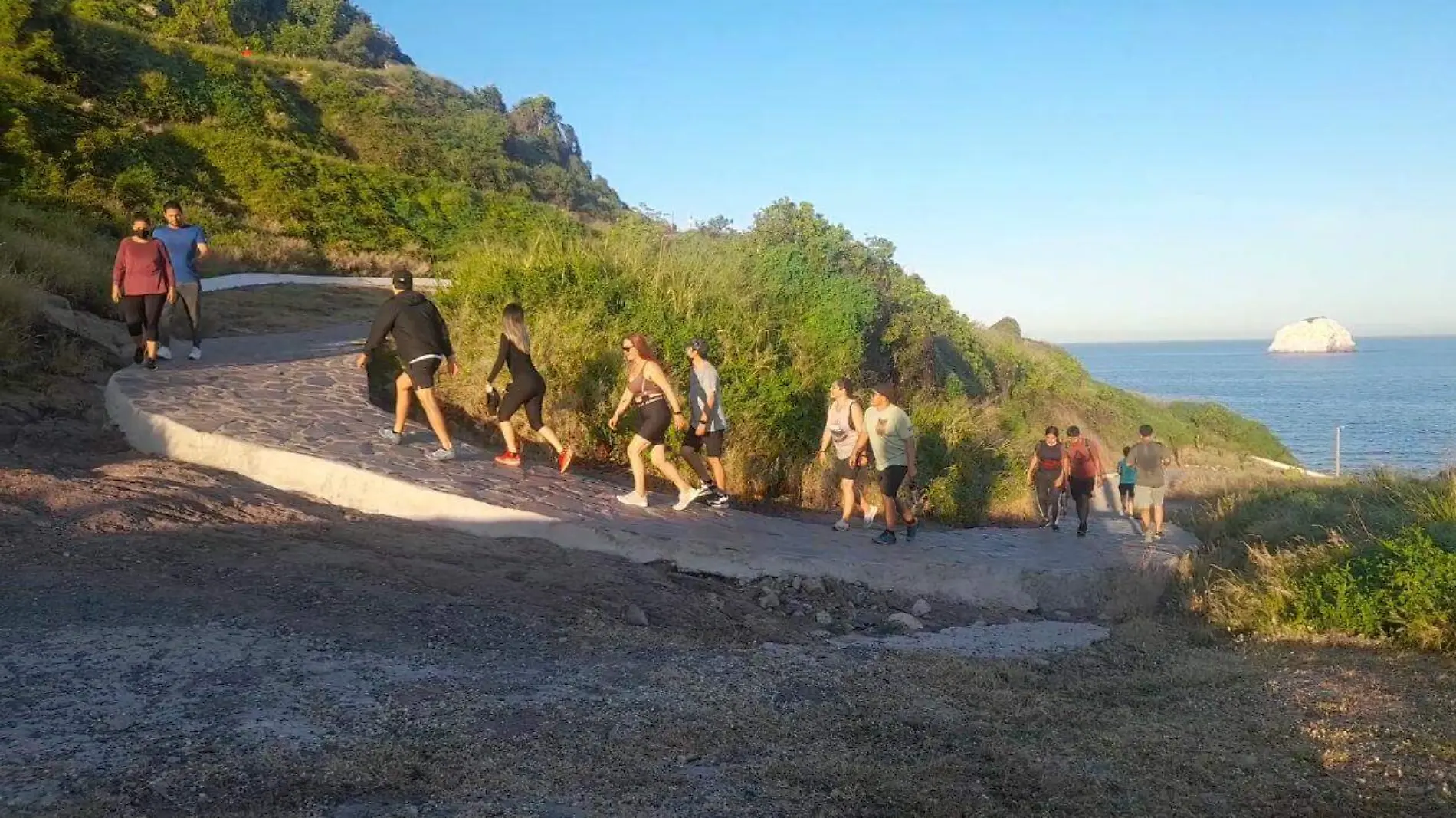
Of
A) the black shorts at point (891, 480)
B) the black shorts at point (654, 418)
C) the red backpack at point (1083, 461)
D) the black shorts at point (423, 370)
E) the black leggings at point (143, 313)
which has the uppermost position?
the black leggings at point (143, 313)

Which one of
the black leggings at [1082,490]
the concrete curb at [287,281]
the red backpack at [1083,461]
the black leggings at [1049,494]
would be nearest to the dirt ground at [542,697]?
the black leggings at [1049,494]

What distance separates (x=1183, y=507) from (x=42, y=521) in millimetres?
18970

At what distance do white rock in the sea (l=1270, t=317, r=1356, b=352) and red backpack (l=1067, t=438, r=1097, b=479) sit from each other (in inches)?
6034

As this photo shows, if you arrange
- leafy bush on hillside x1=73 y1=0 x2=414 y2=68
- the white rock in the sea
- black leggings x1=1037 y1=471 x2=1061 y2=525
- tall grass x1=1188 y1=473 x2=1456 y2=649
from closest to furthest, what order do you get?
1. tall grass x1=1188 y1=473 x2=1456 y2=649
2. black leggings x1=1037 y1=471 x2=1061 y2=525
3. leafy bush on hillside x1=73 y1=0 x2=414 y2=68
4. the white rock in the sea

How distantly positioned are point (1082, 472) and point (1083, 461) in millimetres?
167

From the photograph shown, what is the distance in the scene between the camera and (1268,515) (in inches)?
591

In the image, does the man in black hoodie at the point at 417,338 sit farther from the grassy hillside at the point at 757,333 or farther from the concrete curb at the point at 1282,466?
the concrete curb at the point at 1282,466

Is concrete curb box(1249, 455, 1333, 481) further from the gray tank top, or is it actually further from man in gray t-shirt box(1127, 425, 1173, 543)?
the gray tank top

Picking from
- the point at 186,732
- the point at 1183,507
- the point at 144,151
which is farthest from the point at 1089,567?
the point at 144,151

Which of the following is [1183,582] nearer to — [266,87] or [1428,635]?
[1428,635]

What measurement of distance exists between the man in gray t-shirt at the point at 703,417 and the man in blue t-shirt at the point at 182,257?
18.7 ft

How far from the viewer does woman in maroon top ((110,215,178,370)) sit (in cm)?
1048

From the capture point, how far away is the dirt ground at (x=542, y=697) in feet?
13.4

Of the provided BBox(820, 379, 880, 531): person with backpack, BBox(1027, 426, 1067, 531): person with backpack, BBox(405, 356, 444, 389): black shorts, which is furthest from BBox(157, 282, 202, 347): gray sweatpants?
BBox(1027, 426, 1067, 531): person with backpack
